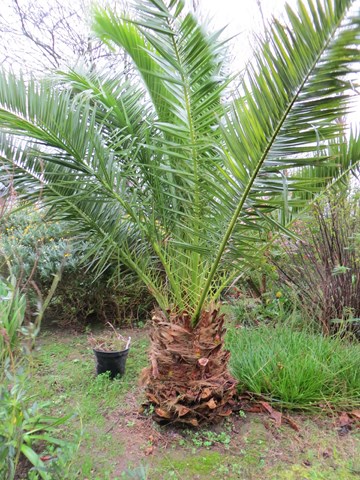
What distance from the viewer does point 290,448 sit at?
6.95 feet

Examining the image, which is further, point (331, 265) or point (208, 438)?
point (331, 265)

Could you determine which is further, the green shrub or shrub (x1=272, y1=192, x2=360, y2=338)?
shrub (x1=272, y1=192, x2=360, y2=338)

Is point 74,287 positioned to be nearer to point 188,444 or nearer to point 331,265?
point 188,444

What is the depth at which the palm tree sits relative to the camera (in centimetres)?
140

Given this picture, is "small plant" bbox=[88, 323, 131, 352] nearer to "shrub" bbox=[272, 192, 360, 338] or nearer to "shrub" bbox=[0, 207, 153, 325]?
"shrub" bbox=[0, 207, 153, 325]

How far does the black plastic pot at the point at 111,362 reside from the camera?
290 centimetres

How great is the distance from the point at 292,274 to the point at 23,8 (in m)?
9.73

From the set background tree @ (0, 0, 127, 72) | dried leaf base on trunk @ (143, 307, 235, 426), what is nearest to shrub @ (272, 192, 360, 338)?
dried leaf base on trunk @ (143, 307, 235, 426)

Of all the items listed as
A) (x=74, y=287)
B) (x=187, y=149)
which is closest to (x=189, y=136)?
(x=187, y=149)

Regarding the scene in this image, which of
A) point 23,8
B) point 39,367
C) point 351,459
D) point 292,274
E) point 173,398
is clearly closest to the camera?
point 351,459

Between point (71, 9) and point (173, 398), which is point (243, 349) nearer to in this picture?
point (173, 398)

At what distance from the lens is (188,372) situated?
2.26 m

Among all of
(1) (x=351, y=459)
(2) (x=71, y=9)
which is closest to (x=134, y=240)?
(1) (x=351, y=459)

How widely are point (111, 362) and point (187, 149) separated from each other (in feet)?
6.50
